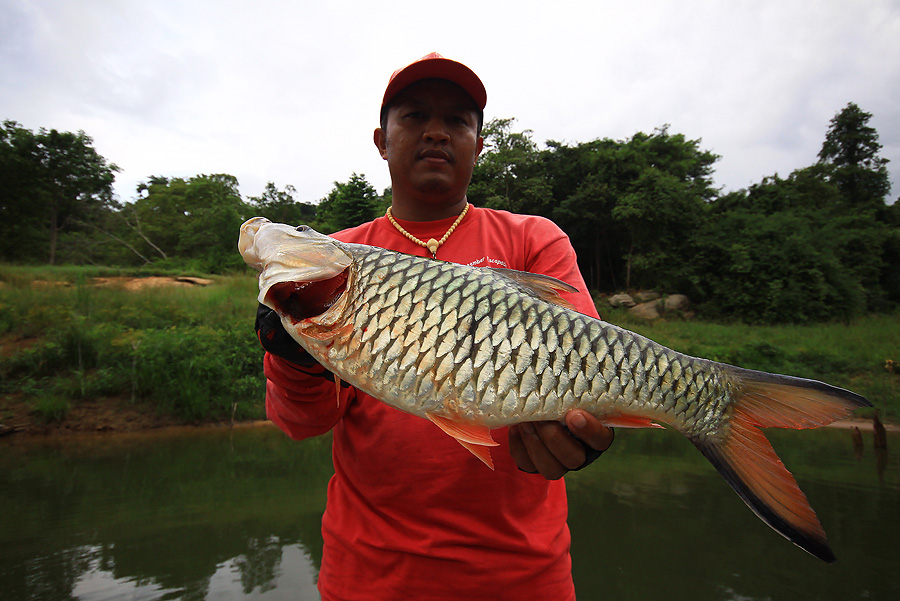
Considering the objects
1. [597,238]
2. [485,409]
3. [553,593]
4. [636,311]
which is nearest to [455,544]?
[553,593]

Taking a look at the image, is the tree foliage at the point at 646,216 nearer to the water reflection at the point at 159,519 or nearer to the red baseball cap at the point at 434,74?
the water reflection at the point at 159,519

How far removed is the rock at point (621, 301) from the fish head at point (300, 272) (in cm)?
1792

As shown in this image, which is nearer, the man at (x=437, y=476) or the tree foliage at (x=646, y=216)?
the man at (x=437, y=476)

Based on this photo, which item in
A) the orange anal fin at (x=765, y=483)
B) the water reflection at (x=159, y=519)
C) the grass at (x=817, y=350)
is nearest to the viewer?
the orange anal fin at (x=765, y=483)

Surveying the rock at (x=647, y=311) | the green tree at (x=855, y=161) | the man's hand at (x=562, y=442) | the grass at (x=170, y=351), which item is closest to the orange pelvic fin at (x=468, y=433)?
the man's hand at (x=562, y=442)

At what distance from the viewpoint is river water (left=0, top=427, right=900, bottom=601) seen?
3.46 metres

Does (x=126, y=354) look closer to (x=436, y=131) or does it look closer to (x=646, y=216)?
(x=436, y=131)

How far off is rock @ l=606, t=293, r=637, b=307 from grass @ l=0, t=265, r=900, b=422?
5.26 metres

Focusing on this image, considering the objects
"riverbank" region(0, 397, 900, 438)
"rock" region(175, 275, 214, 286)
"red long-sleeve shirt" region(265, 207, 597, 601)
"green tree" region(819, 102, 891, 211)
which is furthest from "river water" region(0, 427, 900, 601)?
"green tree" region(819, 102, 891, 211)

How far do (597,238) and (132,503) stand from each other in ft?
71.5

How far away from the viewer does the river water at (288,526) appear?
3459 millimetres

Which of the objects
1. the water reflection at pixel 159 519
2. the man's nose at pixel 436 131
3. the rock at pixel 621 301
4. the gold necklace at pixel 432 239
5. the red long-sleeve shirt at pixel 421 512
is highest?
the man's nose at pixel 436 131

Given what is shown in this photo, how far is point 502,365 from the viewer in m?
1.12

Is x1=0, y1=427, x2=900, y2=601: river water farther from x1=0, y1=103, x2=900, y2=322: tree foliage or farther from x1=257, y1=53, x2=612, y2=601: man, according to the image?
x1=0, y1=103, x2=900, y2=322: tree foliage
